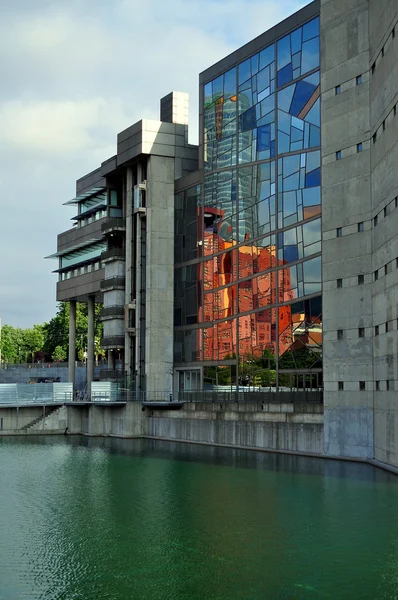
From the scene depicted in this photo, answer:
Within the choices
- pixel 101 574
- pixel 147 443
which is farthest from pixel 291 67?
pixel 101 574

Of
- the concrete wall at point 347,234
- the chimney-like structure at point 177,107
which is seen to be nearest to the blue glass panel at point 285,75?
the concrete wall at point 347,234

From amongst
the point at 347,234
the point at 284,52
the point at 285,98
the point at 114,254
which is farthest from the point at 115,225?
the point at 347,234

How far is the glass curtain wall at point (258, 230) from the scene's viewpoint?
5988 cm

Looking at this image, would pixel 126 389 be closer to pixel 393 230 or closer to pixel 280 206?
pixel 280 206

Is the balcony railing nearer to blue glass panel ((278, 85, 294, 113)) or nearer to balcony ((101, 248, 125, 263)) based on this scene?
balcony ((101, 248, 125, 263))

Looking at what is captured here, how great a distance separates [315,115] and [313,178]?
4.45 metres

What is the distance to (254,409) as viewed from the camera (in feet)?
197

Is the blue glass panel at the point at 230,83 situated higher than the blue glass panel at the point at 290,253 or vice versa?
the blue glass panel at the point at 230,83

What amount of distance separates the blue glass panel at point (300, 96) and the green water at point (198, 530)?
2550cm

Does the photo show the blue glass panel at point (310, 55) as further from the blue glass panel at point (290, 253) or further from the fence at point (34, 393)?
the fence at point (34, 393)

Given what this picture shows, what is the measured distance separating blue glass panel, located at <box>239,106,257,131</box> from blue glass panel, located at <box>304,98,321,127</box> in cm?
850

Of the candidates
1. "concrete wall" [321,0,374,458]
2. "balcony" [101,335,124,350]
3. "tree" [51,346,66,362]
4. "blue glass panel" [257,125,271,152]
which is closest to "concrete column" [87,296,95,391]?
"balcony" [101,335,124,350]

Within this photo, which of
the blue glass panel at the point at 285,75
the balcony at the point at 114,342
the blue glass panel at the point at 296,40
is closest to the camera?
the blue glass panel at the point at 296,40

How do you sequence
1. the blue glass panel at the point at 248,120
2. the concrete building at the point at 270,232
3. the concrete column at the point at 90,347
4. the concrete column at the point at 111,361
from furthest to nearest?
the concrete column at the point at 90,347 → the concrete column at the point at 111,361 → the blue glass panel at the point at 248,120 → the concrete building at the point at 270,232
